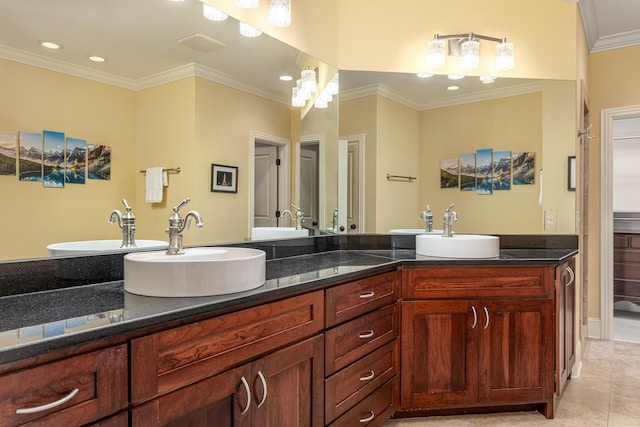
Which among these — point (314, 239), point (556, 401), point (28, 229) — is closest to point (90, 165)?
point (28, 229)

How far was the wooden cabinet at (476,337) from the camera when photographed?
2.00 m

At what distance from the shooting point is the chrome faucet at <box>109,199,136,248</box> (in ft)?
4.70

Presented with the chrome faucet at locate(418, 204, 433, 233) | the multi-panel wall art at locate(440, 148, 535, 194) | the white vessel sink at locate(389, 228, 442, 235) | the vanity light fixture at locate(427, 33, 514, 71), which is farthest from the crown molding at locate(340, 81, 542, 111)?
the white vessel sink at locate(389, 228, 442, 235)

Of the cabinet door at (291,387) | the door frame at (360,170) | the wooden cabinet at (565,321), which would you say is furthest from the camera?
the door frame at (360,170)

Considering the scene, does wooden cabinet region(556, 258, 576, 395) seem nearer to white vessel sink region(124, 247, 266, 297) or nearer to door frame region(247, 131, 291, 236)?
door frame region(247, 131, 291, 236)

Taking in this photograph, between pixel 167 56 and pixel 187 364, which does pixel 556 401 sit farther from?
pixel 167 56

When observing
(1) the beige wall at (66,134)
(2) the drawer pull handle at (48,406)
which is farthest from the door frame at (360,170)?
(2) the drawer pull handle at (48,406)

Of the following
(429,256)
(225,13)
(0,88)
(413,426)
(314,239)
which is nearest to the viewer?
(0,88)

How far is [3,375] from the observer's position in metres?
0.72

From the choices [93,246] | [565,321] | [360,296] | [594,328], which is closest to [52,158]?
[93,246]

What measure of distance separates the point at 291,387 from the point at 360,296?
0.49 m

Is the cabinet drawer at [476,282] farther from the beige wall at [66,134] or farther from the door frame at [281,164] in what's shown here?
the beige wall at [66,134]

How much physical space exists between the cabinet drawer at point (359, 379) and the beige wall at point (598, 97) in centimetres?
241

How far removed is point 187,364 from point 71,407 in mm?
273
